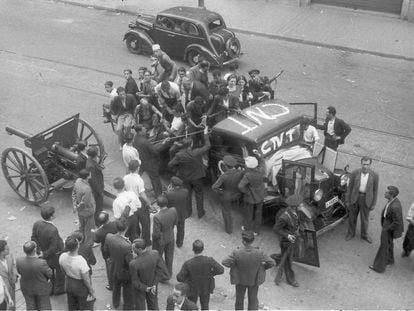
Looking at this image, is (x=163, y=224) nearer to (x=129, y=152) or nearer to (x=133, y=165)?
(x=133, y=165)

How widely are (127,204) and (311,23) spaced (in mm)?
12850

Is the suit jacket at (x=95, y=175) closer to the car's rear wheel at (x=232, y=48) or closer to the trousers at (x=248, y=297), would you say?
the trousers at (x=248, y=297)

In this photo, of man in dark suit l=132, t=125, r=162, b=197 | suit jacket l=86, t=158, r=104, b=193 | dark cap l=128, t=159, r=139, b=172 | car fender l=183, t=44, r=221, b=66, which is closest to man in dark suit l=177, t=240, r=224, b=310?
dark cap l=128, t=159, r=139, b=172

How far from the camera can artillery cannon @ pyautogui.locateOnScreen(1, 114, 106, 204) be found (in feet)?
36.6

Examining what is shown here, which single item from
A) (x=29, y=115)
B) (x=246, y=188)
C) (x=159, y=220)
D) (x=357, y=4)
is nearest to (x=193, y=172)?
(x=246, y=188)

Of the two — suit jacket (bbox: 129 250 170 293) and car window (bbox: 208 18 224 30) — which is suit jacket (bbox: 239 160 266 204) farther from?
car window (bbox: 208 18 224 30)

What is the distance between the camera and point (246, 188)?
10312 millimetres

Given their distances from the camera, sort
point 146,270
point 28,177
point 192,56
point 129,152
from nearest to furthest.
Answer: point 146,270 < point 129,152 < point 28,177 < point 192,56

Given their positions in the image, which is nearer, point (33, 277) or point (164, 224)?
point (33, 277)

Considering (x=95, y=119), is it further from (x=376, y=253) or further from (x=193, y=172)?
(x=376, y=253)

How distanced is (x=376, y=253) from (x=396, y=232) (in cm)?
84

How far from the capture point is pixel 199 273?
8242 mm

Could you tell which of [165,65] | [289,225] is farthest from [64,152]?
[289,225]

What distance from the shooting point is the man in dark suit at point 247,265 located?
8.30 meters
